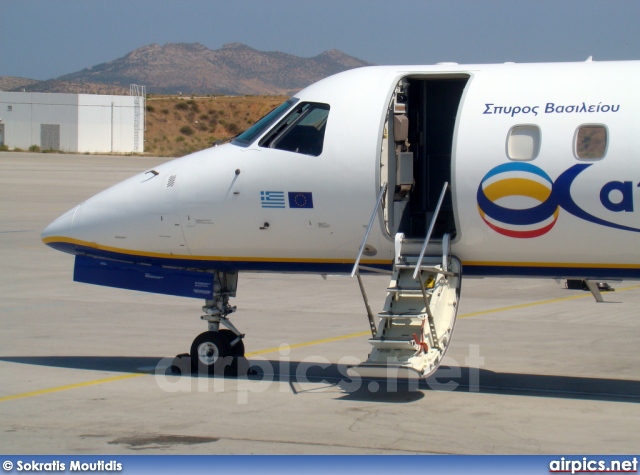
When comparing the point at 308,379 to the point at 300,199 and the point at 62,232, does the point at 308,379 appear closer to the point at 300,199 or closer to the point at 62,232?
the point at 300,199

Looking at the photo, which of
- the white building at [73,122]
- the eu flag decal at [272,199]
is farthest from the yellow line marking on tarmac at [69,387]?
the white building at [73,122]

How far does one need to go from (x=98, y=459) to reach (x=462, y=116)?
5.58 meters

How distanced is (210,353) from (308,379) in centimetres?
127

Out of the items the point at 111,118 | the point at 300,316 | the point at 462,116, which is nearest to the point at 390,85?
the point at 462,116

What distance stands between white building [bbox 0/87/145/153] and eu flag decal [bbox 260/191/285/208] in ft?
233

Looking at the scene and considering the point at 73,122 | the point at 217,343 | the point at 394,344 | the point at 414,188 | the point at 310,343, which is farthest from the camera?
the point at 73,122

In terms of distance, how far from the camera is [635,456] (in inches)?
331

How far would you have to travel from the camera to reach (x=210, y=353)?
12.2 metres

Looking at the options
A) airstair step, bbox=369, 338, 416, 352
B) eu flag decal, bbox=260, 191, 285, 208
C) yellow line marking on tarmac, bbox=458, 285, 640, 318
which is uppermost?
eu flag decal, bbox=260, 191, 285, 208

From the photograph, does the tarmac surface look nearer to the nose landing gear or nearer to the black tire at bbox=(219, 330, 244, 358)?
the nose landing gear

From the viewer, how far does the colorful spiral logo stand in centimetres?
1081

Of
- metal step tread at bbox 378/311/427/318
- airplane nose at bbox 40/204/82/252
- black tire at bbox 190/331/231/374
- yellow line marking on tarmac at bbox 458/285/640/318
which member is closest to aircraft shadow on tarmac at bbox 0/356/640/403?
black tire at bbox 190/331/231/374

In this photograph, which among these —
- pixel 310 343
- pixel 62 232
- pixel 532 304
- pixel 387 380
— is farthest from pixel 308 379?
pixel 532 304

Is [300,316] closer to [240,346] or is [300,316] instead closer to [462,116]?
Result: [240,346]
